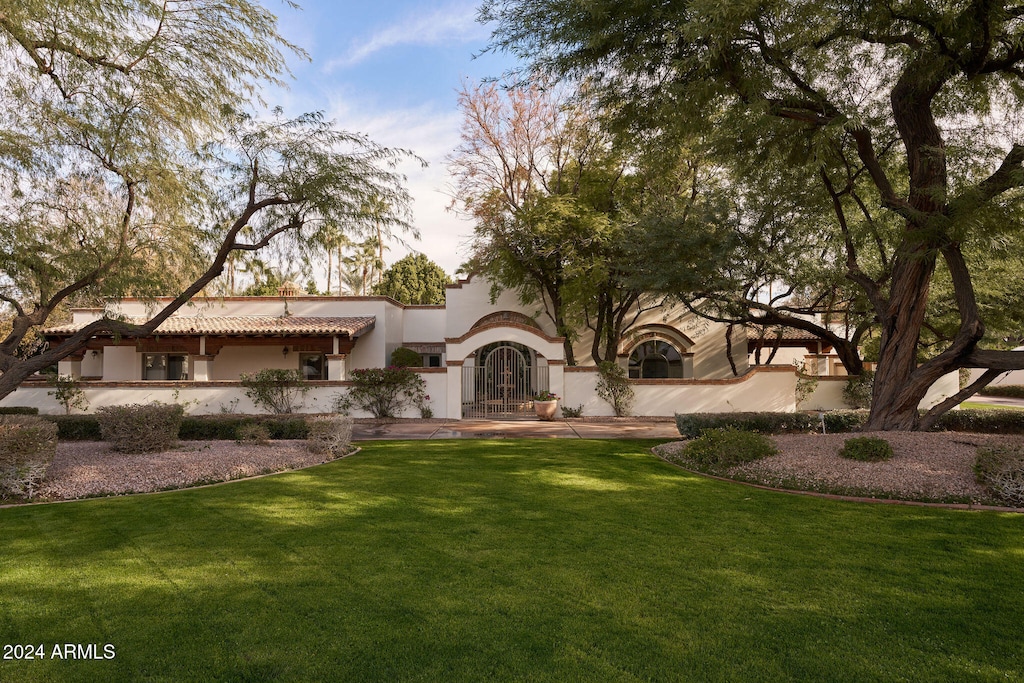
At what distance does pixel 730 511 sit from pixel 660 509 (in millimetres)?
856

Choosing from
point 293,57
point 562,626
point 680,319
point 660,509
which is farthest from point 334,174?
point 680,319

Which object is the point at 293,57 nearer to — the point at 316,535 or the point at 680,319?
the point at 316,535

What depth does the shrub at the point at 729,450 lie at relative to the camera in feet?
31.6

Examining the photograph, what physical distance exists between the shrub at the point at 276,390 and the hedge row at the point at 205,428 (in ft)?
17.0

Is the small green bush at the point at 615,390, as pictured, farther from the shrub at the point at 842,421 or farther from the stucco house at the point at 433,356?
the shrub at the point at 842,421

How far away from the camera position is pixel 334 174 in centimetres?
1156

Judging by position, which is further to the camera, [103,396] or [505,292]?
[505,292]

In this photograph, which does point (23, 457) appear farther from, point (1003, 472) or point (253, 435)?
point (1003, 472)

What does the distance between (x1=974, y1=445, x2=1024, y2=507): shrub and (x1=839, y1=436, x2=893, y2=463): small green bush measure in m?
1.20

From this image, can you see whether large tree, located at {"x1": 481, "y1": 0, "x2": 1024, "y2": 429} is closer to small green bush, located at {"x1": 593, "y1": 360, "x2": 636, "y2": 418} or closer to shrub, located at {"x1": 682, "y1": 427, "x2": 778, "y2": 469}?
shrub, located at {"x1": 682, "y1": 427, "x2": 778, "y2": 469}

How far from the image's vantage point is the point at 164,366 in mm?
24047

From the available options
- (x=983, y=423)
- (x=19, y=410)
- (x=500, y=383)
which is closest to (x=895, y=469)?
(x=983, y=423)

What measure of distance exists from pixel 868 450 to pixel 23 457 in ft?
42.3

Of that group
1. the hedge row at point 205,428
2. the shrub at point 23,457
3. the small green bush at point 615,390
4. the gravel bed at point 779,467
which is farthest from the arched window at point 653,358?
the shrub at point 23,457
